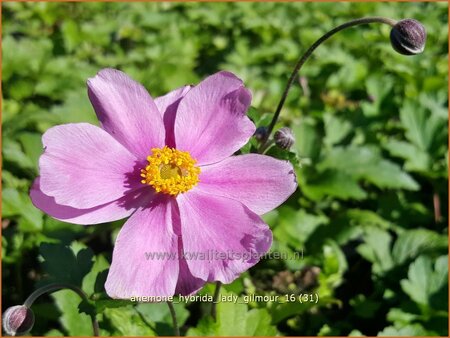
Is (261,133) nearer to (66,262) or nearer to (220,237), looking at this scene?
(220,237)

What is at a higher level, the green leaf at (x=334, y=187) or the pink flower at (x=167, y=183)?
the pink flower at (x=167, y=183)

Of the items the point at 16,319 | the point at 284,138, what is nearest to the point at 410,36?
the point at 284,138

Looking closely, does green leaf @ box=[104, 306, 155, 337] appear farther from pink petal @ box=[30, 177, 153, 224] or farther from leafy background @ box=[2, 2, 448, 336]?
pink petal @ box=[30, 177, 153, 224]

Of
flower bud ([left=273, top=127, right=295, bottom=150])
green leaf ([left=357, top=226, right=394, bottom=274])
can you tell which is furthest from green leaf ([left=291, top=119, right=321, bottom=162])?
flower bud ([left=273, top=127, right=295, bottom=150])

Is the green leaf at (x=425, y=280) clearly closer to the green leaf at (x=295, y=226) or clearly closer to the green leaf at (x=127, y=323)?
the green leaf at (x=295, y=226)

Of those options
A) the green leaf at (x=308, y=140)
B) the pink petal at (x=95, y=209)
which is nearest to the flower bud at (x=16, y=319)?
the pink petal at (x=95, y=209)
